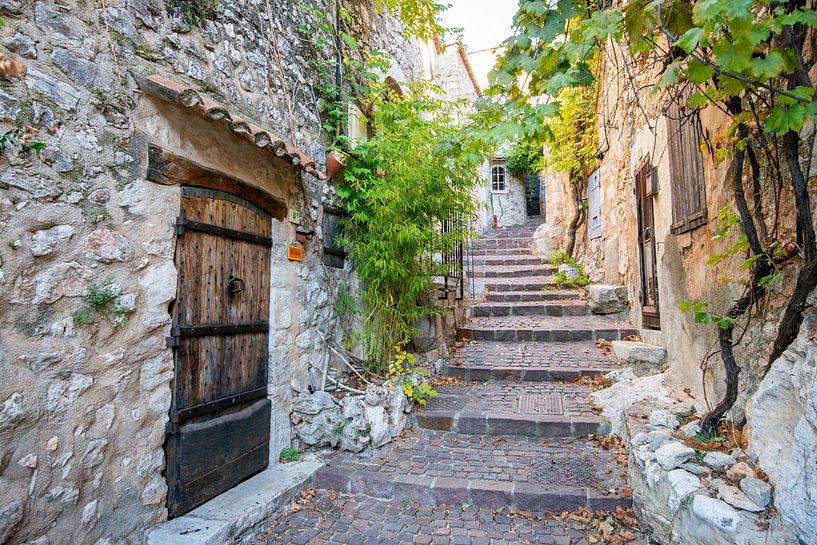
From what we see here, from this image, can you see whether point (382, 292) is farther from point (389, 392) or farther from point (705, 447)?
point (705, 447)

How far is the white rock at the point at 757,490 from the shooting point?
1.62 metres

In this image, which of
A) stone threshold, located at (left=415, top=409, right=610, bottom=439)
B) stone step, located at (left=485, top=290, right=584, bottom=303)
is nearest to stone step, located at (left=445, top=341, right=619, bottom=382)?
stone threshold, located at (left=415, top=409, right=610, bottom=439)

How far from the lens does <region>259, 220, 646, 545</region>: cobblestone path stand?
2.51 metres

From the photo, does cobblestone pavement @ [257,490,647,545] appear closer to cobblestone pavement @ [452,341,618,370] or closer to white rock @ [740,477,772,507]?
white rock @ [740,477,772,507]

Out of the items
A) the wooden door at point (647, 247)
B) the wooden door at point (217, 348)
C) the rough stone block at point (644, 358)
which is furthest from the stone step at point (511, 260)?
the wooden door at point (217, 348)

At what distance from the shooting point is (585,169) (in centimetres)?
788

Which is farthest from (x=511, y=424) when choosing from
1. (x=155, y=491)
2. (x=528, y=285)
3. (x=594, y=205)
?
(x=594, y=205)

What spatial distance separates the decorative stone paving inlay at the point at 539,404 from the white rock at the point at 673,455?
1.44 m

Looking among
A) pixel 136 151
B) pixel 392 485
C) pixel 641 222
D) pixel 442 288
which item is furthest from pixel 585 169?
pixel 136 151

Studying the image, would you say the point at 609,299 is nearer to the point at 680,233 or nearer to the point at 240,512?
the point at 680,233

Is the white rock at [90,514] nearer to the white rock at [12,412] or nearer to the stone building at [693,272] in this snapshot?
the white rock at [12,412]

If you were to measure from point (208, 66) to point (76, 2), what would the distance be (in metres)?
0.77

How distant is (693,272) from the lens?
2.96 metres

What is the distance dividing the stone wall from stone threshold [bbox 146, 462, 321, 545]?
0.14 metres
